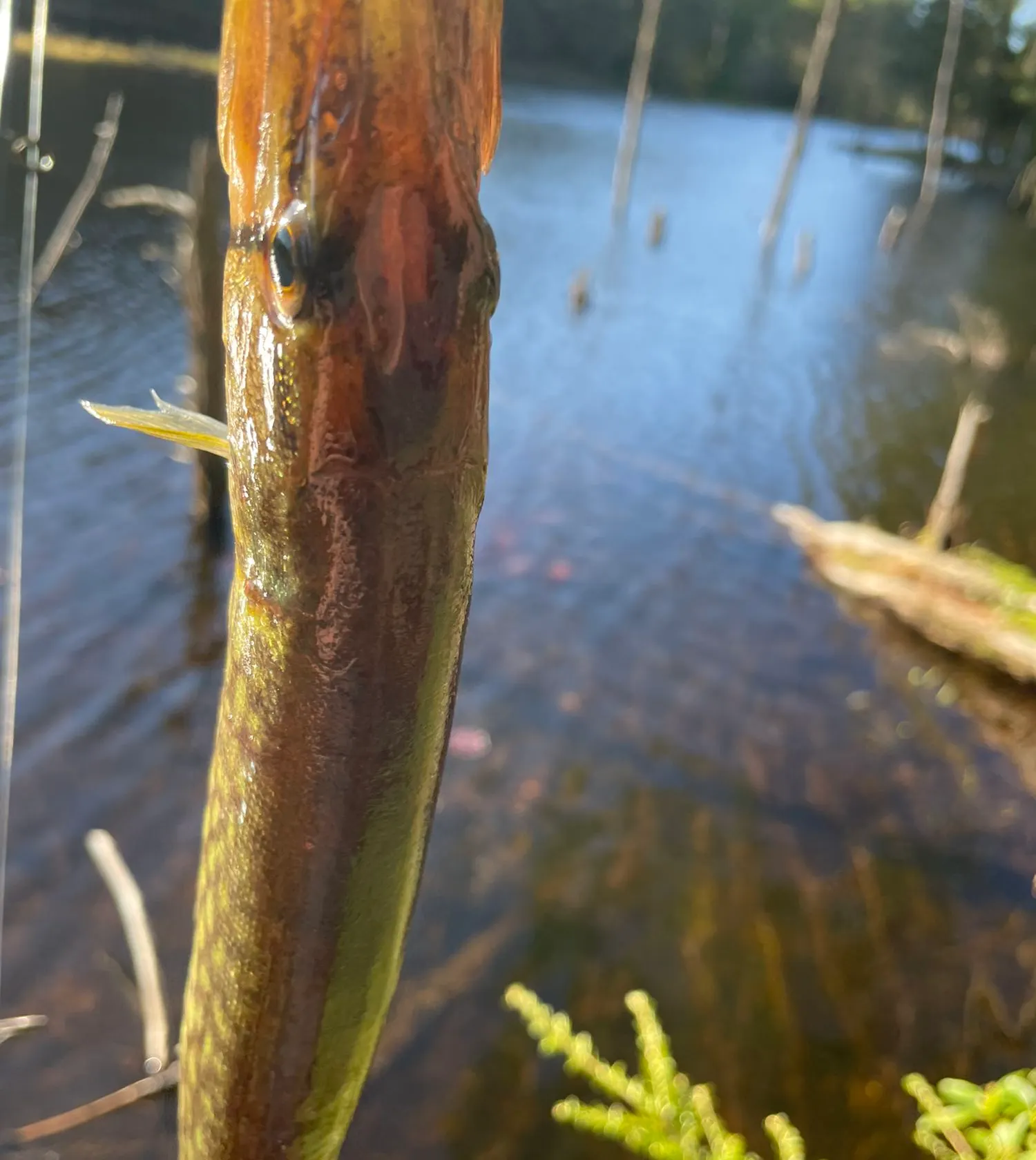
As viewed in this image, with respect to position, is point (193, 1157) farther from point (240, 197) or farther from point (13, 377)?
point (13, 377)

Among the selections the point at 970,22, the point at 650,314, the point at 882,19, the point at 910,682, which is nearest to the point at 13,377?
the point at 910,682

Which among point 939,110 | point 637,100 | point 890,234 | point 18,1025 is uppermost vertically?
point 939,110

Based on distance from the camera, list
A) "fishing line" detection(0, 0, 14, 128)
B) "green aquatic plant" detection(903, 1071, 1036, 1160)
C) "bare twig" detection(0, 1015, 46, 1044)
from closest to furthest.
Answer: "green aquatic plant" detection(903, 1071, 1036, 1160), "fishing line" detection(0, 0, 14, 128), "bare twig" detection(0, 1015, 46, 1044)

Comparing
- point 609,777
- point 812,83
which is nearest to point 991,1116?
point 609,777

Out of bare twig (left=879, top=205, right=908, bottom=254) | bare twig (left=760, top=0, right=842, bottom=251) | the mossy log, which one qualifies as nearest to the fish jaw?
the mossy log

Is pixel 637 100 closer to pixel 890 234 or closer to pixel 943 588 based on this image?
pixel 890 234

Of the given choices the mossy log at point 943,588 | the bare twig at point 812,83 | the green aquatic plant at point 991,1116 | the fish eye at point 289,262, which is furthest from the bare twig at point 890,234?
the fish eye at point 289,262

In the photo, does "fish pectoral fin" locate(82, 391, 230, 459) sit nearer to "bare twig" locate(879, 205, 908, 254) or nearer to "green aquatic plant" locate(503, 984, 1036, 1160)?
"green aquatic plant" locate(503, 984, 1036, 1160)
